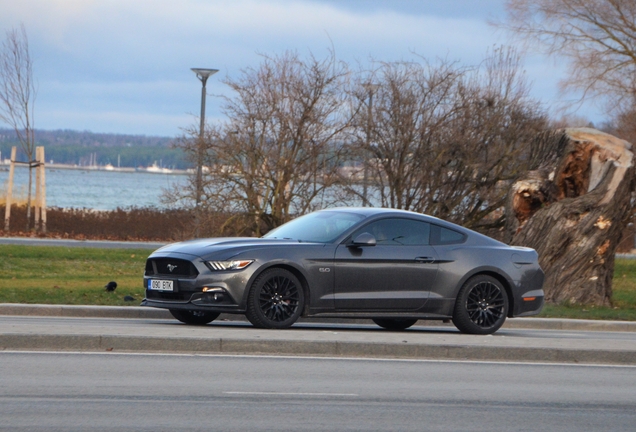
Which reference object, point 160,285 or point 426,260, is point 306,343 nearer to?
point 160,285

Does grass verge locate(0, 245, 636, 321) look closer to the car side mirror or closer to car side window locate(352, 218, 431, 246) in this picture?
car side window locate(352, 218, 431, 246)

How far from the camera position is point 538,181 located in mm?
18719

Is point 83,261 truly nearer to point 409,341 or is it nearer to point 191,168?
point 191,168

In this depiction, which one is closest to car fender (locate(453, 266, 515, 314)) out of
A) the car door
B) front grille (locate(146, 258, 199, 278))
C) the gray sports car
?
the gray sports car

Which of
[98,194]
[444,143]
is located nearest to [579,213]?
[444,143]

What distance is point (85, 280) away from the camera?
59.6 ft

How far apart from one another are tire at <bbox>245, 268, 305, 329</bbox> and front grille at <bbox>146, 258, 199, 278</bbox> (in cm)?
73

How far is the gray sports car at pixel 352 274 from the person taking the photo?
11070mm

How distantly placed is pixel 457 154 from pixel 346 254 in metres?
11.3

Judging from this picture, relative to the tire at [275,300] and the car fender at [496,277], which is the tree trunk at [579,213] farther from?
the tire at [275,300]

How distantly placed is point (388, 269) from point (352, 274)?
19.3 inches

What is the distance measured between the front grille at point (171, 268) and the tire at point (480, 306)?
3308mm

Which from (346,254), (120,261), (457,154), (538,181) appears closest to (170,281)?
(346,254)

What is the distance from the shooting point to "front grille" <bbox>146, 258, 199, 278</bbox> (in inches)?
438
